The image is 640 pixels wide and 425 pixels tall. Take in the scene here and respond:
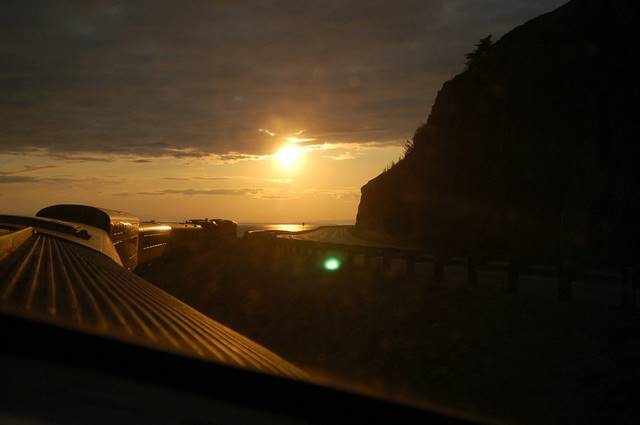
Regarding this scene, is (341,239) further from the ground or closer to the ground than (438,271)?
closer to the ground

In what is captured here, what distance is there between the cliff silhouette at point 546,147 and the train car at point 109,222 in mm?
13726

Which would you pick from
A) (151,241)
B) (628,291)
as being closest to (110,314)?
(628,291)

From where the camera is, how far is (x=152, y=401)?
221cm

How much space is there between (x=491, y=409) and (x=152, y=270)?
29070 millimetres

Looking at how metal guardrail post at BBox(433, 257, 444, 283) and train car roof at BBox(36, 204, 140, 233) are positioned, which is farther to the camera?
A: train car roof at BBox(36, 204, 140, 233)

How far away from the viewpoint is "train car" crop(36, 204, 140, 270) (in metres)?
23.3

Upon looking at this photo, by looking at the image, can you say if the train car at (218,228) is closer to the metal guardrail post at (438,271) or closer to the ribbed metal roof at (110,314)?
the metal guardrail post at (438,271)

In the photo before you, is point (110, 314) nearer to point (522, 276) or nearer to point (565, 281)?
point (565, 281)

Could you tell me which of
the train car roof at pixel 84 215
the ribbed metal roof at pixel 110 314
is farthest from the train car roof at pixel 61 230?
the ribbed metal roof at pixel 110 314

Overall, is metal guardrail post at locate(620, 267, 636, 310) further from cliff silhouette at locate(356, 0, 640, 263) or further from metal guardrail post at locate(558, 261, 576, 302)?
cliff silhouette at locate(356, 0, 640, 263)

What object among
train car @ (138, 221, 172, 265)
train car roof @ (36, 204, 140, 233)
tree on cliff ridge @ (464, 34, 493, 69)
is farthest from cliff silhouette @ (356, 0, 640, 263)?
train car @ (138, 221, 172, 265)

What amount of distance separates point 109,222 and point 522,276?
1474cm

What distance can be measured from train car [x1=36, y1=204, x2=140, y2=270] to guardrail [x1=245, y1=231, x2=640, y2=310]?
A: 717cm

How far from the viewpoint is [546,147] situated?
3075 cm
